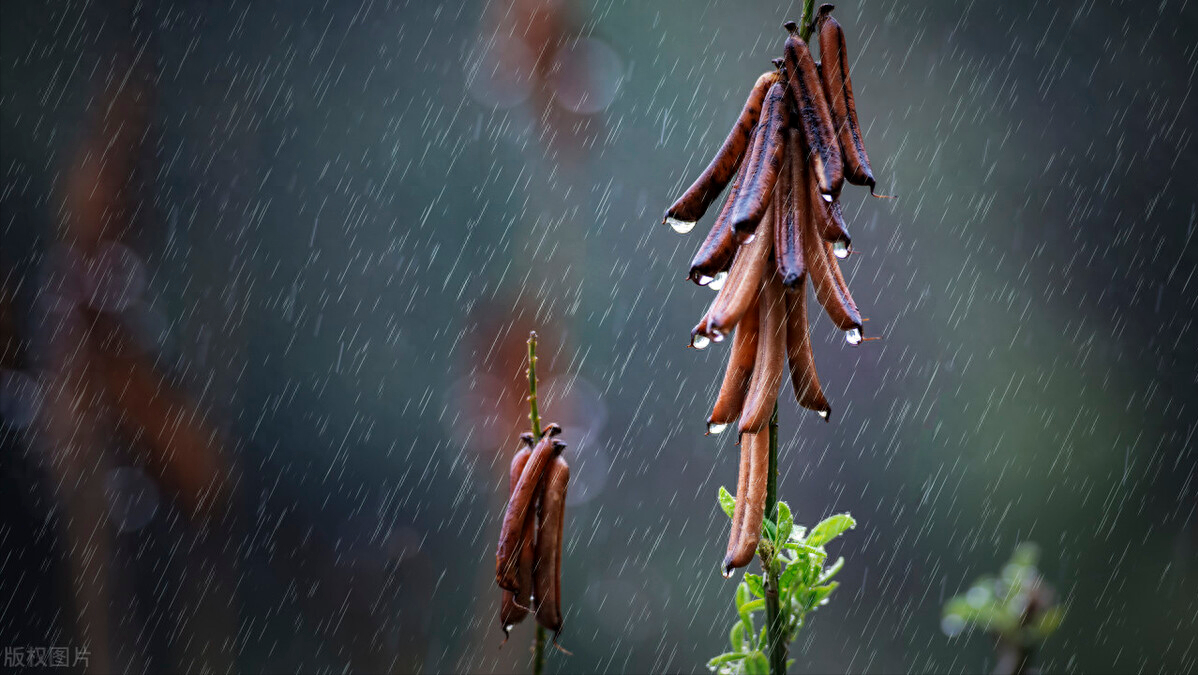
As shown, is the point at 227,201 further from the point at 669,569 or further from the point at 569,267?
the point at 669,569

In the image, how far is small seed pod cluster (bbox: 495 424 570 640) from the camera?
Result: 39cm

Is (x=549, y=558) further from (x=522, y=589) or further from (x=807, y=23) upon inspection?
(x=807, y=23)

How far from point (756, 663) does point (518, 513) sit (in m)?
0.15

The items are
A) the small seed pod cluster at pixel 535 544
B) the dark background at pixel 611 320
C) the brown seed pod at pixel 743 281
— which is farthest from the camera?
the dark background at pixel 611 320

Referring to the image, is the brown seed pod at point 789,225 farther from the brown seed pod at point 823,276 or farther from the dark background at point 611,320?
the dark background at point 611,320

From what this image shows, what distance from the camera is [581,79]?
4.86ft

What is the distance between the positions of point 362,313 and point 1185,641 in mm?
1660

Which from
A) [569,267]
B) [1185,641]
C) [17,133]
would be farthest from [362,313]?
[1185,641]

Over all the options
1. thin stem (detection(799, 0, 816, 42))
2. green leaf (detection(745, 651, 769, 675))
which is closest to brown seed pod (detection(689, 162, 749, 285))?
thin stem (detection(799, 0, 816, 42))

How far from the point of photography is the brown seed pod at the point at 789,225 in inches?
11.4

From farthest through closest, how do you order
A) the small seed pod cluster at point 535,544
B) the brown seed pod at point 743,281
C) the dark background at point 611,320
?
the dark background at point 611,320 → the small seed pod cluster at point 535,544 → the brown seed pod at point 743,281

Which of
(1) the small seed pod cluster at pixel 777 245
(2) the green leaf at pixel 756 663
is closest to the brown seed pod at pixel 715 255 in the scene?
(1) the small seed pod cluster at pixel 777 245

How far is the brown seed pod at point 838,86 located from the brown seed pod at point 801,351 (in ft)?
0.21

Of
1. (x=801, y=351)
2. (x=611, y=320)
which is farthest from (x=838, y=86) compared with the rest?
(x=611, y=320)
